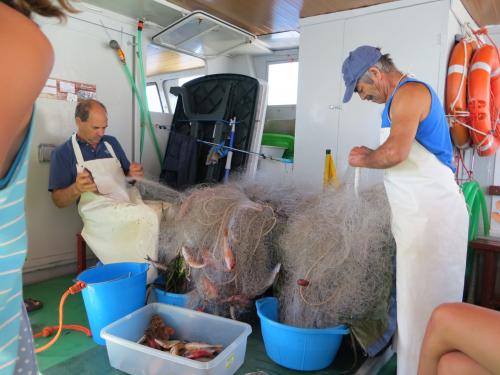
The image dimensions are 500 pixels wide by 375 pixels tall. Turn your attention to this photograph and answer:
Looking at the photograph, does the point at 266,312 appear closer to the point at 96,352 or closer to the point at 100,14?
the point at 96,352

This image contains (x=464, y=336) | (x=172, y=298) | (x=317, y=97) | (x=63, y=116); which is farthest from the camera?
(x=317, y=97)

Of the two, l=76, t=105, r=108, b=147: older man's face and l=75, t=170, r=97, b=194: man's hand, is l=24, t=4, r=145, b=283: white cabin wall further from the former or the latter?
l=75, t=170, r=97, b=194: man's hand

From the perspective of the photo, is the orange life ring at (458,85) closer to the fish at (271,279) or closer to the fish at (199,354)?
the fish at (271,279)

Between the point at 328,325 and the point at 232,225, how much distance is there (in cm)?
72

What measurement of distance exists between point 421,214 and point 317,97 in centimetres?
229

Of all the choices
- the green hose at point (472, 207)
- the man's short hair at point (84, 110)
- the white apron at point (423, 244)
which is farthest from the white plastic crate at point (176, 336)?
the green hose at point (472, 207)

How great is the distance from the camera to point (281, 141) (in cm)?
429

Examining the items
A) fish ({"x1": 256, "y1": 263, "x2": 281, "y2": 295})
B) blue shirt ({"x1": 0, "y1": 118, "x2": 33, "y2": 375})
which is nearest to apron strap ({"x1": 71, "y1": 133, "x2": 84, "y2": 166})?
fish ({"x1": 256, "y1": 263, "x2": 281, "y2": 295})

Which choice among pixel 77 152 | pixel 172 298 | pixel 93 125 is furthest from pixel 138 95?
pixel 172 298

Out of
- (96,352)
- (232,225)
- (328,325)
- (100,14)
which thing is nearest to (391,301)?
→ (328,325)

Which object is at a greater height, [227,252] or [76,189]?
[76,189]

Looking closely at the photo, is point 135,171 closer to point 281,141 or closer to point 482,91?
point 281,141

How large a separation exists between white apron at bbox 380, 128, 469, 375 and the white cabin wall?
2716mm

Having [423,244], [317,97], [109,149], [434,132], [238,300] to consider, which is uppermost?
[317,97]
